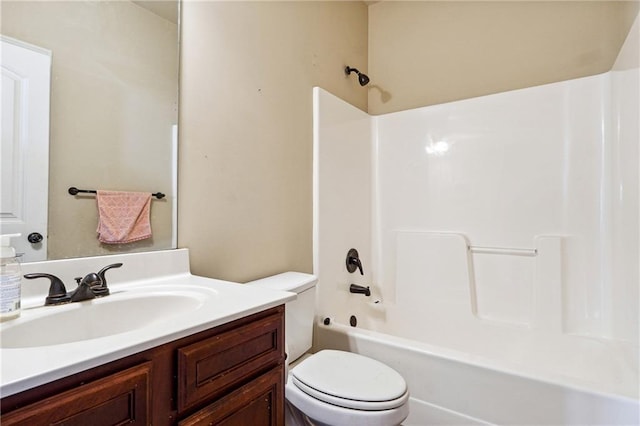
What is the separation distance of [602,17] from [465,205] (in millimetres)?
1265

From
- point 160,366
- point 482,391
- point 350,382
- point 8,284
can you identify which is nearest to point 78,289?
point 8,284

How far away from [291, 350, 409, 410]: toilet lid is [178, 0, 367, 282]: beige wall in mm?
478

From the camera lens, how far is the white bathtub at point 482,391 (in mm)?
1150

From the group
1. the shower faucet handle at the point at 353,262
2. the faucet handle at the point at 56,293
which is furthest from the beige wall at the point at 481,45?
the faucet handle at the point at 56,293

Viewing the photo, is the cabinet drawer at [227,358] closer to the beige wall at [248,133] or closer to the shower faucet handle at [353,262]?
the beige wall at [248,133]

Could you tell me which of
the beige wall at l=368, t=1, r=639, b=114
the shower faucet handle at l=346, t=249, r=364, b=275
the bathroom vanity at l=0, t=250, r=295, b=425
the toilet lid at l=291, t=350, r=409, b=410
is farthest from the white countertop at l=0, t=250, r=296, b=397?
the beige wall at l=368, t=1, r=639, b=114

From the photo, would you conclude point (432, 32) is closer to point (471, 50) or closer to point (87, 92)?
point (471, 50)

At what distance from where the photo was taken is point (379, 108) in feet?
8.45

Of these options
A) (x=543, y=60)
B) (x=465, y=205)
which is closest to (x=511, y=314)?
→ (x=465, y=205)

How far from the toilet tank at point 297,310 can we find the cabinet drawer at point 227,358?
430mm

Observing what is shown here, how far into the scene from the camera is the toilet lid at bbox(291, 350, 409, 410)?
1.11m

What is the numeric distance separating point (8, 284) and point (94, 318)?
0.21 meters

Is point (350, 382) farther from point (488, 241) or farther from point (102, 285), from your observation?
point (488, 241)

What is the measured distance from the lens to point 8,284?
70cm
